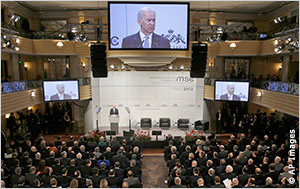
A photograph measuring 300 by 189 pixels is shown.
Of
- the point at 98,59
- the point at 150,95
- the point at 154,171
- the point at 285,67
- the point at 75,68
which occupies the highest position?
the point at 98,59

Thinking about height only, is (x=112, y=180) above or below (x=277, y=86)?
below

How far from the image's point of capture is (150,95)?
667 inches

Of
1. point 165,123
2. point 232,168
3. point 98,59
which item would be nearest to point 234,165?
point 232,168

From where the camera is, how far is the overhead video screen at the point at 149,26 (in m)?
10.3

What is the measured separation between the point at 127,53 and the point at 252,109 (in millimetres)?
11503

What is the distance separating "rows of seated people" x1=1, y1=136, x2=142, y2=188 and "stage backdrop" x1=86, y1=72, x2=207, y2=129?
630 cm

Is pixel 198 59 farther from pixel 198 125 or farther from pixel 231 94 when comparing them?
pixel 198 125

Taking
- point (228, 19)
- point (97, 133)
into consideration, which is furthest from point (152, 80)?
point (228, 19)

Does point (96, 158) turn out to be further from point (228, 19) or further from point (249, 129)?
point (228, 19)

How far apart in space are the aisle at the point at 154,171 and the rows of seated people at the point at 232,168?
2.90 ft

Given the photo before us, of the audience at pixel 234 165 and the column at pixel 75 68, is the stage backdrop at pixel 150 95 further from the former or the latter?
the audience at pixel 234 165

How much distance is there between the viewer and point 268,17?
55.6ft

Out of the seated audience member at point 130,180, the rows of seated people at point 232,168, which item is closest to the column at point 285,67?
the rows of seated people at point 232,168

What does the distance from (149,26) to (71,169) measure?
291 inches
